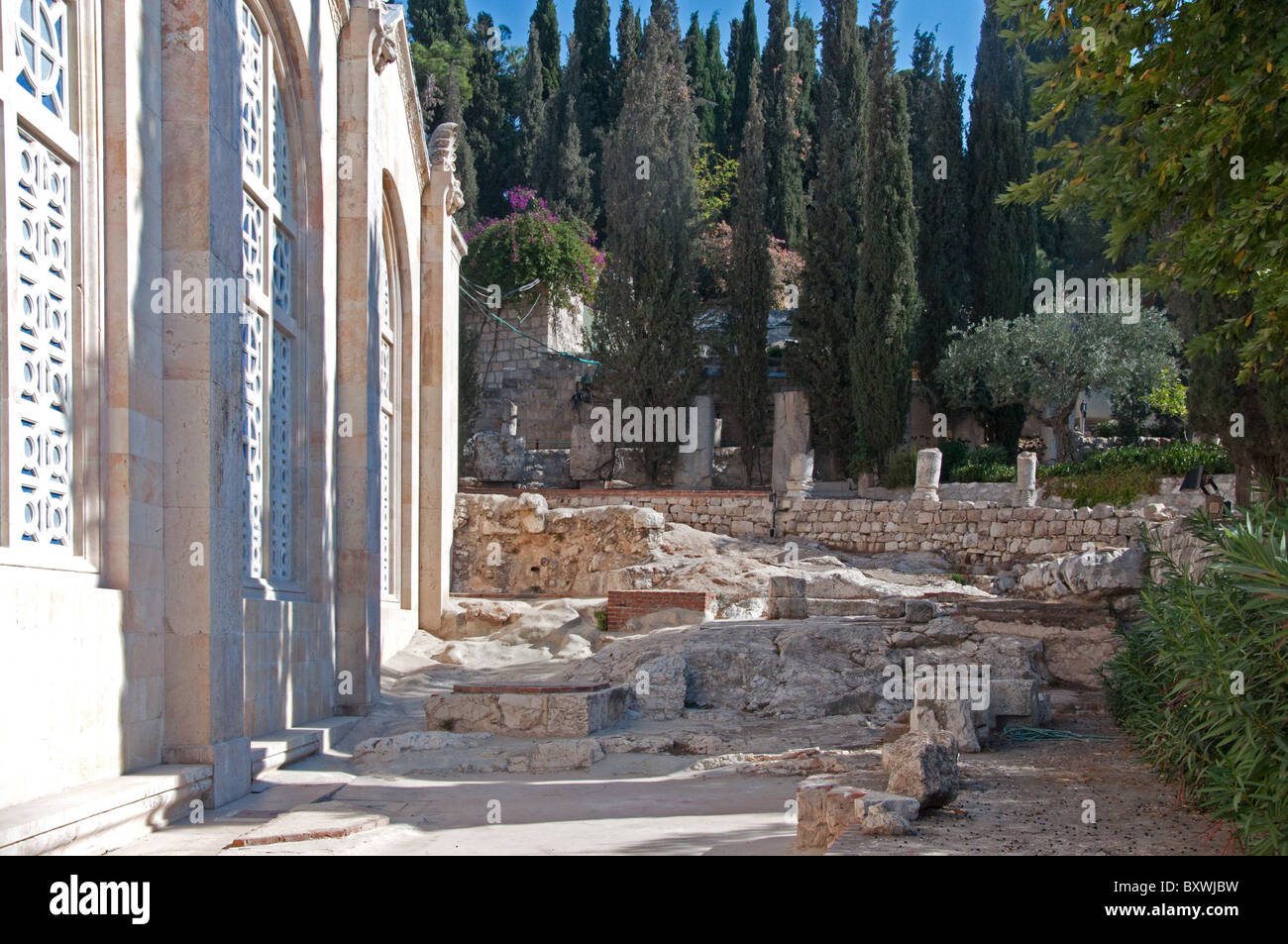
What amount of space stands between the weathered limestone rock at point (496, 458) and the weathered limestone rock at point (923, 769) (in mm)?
22171

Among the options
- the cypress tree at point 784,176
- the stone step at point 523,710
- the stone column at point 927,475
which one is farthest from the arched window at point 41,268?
the cypress tree at point 784,176

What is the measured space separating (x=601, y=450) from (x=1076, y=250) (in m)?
21.7

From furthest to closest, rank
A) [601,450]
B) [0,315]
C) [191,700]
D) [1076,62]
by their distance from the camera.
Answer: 1. [601,450]
2. [1076,62]
3. [191,700]
4. [0,315]

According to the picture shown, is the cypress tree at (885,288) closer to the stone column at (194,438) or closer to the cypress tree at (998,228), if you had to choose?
the cypress tree at (998,228)

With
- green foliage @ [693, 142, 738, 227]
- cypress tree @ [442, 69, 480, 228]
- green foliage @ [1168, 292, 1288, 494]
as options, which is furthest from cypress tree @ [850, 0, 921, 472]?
cypress tree @ [442, 69, 480, 228]

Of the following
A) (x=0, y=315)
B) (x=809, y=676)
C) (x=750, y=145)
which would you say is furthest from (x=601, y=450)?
(x=0, y=315)

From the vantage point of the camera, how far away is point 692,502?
2414 cm

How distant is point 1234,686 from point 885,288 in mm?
23513

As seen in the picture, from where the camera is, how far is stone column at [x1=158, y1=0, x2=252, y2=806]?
685cm

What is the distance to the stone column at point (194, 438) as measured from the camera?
685 cm

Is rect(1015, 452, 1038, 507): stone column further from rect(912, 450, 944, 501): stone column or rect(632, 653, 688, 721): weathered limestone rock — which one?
rect(632, 653, 688, 721): weathered limestone rock

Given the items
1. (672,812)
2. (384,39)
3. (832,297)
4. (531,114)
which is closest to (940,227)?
(832,297)

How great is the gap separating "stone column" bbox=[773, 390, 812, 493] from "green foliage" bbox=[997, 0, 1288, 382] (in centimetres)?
2147
